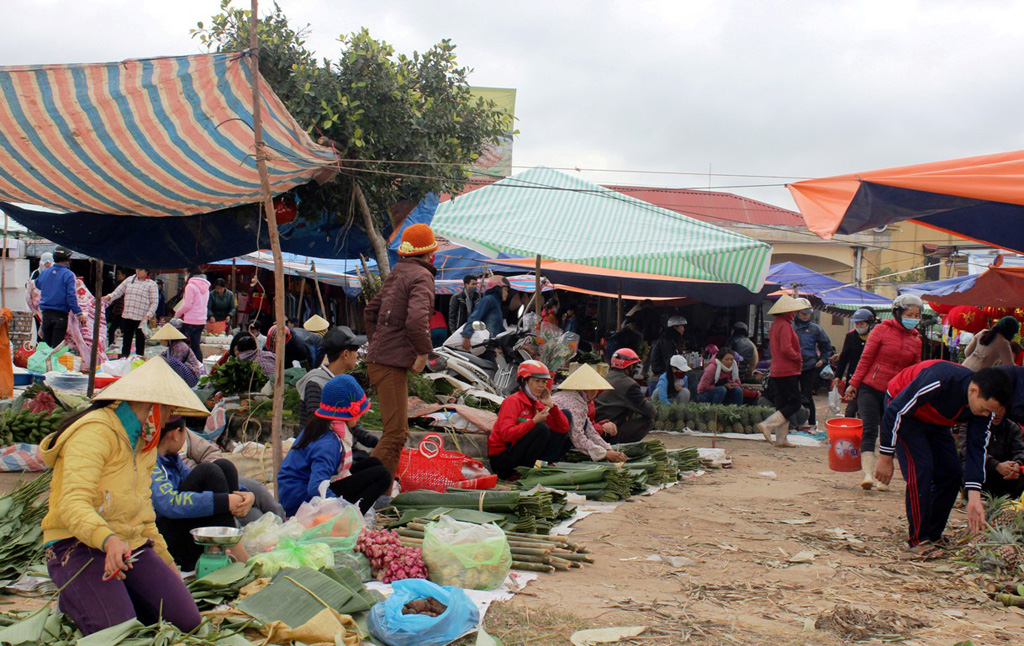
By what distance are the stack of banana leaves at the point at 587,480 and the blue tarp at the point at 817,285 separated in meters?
9.55

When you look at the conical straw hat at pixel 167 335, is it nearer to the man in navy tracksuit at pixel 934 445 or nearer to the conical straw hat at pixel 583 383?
the conical straw hat at pixel 583 383

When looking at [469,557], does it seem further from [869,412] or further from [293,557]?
[869,412]

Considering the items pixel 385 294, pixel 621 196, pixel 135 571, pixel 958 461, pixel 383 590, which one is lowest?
pixel 383 590

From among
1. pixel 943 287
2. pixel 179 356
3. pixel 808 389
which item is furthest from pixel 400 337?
pixel 943 287

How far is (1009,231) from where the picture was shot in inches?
261

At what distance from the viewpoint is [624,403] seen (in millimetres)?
8445

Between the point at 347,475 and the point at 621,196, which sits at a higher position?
the point at 621,196

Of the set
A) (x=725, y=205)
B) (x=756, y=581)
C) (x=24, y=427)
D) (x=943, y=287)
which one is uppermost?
(x=725, y=205)

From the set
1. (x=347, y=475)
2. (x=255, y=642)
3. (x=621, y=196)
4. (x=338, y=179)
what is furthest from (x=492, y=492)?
(x=621, y=196)

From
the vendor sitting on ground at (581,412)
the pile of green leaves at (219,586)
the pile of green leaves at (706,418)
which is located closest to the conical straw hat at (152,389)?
the pile of green leaves at (219,586)

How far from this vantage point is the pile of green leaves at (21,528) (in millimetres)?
4395

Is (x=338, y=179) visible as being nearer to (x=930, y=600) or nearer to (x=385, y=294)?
(x=385, y=294)

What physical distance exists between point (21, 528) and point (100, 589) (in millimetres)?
1810

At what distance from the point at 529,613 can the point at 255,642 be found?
1.27 metres
